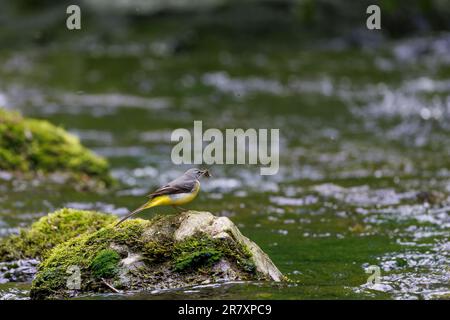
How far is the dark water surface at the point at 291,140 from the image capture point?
8609 mm

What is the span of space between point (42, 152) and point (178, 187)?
23.0 feet

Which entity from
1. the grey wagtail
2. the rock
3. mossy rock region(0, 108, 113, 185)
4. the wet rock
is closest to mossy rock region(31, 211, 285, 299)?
the grey wagtail

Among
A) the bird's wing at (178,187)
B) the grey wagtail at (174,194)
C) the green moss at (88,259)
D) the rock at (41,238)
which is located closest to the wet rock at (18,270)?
the rock at (41,238)

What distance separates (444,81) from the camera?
22.0 metres

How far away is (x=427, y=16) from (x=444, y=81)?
7187 millimetres

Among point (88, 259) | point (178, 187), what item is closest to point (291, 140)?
point (178, 187)

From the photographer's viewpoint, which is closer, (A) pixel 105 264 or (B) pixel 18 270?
(A) pixel 105 264

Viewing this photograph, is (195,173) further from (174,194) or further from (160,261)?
(160,261)

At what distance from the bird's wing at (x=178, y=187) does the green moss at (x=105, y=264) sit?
644mm

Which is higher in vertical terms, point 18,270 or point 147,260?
point 147,260

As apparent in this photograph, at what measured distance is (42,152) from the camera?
13281 mm

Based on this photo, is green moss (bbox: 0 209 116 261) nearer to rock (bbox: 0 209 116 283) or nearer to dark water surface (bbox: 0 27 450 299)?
rock (bbox: 0 209 116 283)

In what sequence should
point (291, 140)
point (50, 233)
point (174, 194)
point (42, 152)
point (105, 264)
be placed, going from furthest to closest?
point (291, 140) < point (42, 152) < point (50, 233) < point (174, 194) < point (105, 264)

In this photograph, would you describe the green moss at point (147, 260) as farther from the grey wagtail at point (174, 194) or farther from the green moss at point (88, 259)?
the grey wagtail at point (174, 194)
